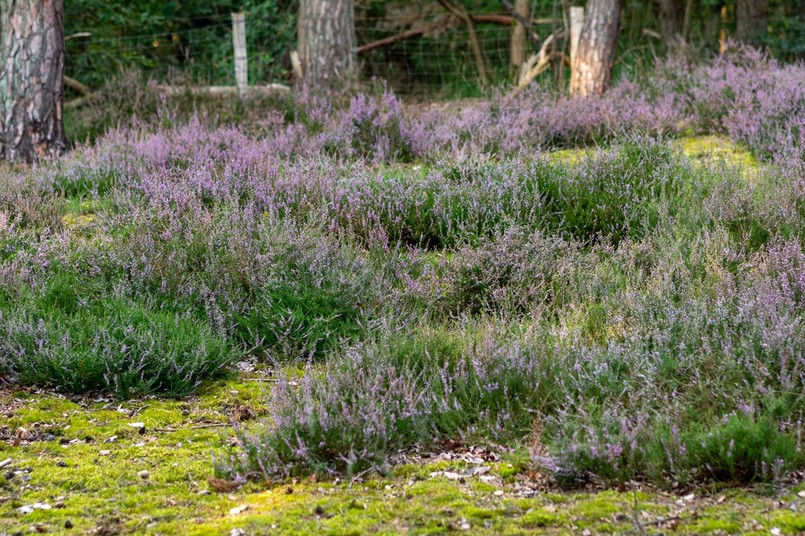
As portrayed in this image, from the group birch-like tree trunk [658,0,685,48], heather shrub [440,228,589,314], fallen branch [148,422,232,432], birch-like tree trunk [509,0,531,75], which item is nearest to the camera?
fallen branch [148,422,232,432]

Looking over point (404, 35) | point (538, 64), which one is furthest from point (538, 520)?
point (404, 35)

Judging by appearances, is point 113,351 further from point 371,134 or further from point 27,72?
point 27,72

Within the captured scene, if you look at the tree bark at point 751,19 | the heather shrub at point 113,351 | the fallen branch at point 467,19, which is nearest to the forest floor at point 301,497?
the heather shrub at point 113,351

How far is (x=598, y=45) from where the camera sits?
1090 centimetres

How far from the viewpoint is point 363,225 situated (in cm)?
560

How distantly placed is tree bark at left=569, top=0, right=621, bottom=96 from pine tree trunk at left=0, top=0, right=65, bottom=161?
599cm

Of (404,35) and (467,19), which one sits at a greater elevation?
(467,19)

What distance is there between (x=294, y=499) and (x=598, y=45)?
907 centimetres

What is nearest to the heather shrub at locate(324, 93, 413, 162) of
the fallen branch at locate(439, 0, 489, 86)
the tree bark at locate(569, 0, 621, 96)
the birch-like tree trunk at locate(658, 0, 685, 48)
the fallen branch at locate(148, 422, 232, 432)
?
the tree bark at locate(569, 0, 621, 96)

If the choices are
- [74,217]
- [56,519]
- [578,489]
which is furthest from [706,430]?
[74,217]

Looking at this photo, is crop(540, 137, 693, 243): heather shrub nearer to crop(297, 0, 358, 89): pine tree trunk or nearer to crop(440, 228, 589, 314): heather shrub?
crop(440, 228, 589, 314): heather shrub

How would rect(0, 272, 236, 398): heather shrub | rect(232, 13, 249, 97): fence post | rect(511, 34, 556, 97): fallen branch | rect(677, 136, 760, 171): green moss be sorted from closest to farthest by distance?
rect(0, 272, 236, 398): heather shrub < rect(677, 136, 760, 171): green moss < rect(232, 13, 249, 97): fence post < rect(511, 34, 556, 97): fallen branch

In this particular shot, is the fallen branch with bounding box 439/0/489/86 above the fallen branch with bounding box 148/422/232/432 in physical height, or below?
above

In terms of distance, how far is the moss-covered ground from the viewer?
283 centimetres
